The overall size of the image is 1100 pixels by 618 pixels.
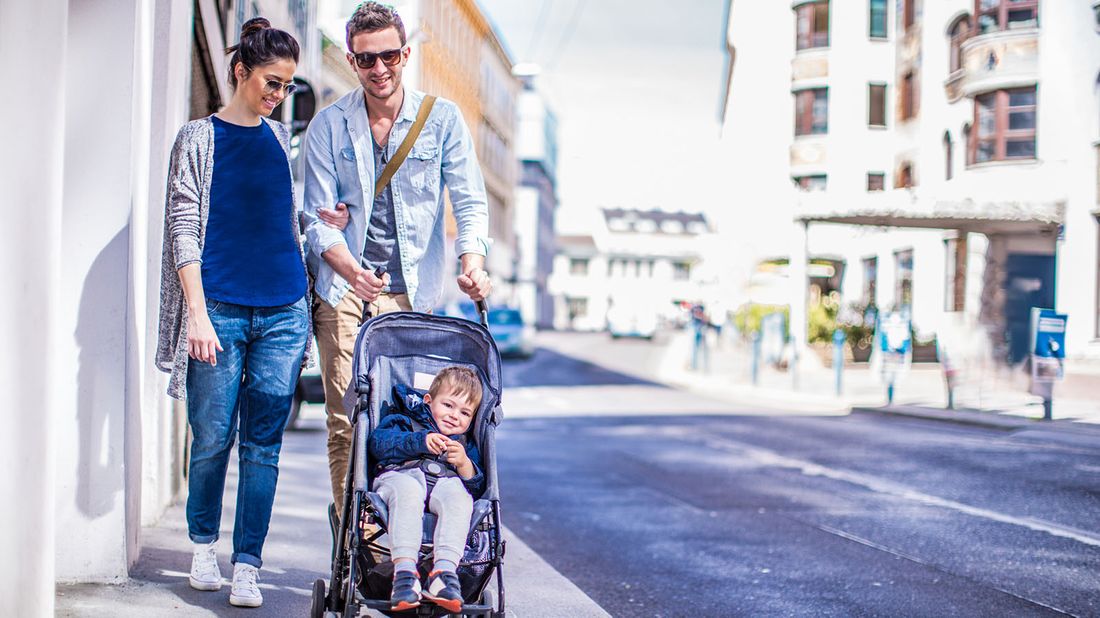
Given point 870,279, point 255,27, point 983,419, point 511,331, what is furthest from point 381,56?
point 511,331

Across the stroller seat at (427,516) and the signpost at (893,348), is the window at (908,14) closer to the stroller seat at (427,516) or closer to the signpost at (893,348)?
the signpost at (893,348)

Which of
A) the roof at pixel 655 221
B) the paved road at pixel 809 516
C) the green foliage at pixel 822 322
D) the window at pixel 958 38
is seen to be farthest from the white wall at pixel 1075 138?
the roof at pixel 655 221

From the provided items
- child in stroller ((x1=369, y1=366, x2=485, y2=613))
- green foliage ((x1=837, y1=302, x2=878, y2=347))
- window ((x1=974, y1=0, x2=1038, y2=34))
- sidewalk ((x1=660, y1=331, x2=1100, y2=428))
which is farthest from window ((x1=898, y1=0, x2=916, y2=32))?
child in stroller ((x1=369, y1=366, x2=485, y2=613))

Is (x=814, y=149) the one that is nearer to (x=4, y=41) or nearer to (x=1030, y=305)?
(x=1030, y=305)

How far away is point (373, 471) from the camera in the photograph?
3.98m

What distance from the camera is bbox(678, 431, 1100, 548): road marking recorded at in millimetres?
7664

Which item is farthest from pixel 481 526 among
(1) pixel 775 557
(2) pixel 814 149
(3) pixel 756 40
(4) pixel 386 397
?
(3) pixel 756 40

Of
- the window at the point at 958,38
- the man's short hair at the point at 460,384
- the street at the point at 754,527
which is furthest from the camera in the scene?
the window at the point at 958,38

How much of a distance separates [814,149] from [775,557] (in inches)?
776

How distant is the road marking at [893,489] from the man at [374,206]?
4.26 metres

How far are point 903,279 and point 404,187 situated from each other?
2127 centimetres

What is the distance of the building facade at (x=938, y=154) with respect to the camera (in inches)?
Result: 414

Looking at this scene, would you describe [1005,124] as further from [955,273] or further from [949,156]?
[955,273]

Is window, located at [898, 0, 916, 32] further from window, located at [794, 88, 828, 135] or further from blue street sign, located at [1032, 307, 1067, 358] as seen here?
blue street sign, located at [1032, 307, 1067, 358]
